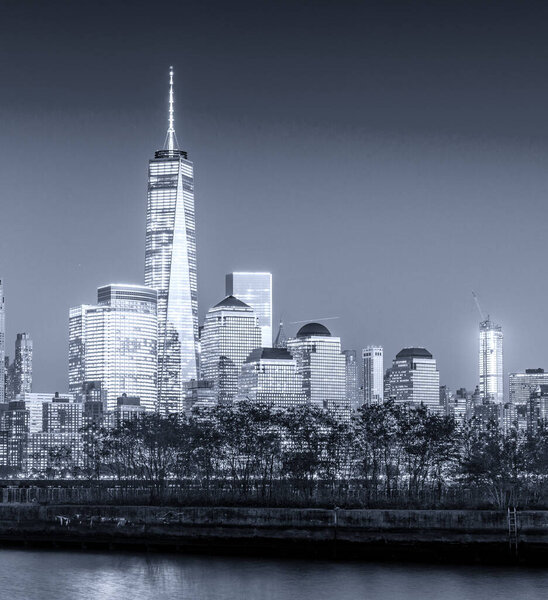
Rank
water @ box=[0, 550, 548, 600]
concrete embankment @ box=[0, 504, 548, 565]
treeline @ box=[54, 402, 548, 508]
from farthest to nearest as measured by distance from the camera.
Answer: treeline @ box=[54, 402, 548, 508]
concrete embankment @ box=[0, 504, 548, 565]
water @ box=[0, 550, 548, 600]

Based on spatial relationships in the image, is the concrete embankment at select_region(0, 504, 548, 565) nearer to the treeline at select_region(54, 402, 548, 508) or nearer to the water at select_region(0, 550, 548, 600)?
the water at select_region(0, 550, 548, 600)

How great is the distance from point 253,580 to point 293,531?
915 cm

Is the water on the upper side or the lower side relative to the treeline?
lower

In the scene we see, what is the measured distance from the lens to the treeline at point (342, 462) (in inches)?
3986

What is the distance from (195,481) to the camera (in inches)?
5349

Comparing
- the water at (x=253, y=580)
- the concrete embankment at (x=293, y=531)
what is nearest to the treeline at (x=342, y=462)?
the concrete embankment at (x=293, y=531)

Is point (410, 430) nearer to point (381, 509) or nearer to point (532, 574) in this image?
point (381, 509)

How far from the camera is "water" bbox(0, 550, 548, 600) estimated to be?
241 ft

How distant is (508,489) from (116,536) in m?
30.3

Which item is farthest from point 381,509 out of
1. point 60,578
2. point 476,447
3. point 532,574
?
point 476,447

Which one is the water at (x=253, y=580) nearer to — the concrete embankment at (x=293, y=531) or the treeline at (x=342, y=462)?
the concrete embankment at (x=293, y=531)

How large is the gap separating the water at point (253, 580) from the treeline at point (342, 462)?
13084 mm

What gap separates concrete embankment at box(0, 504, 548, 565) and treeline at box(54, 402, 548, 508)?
25.4 feet

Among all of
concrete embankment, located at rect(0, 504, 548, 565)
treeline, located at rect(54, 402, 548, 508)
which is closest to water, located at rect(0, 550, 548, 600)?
concrete embankment, located at rect(0, 504, 548, 565)
